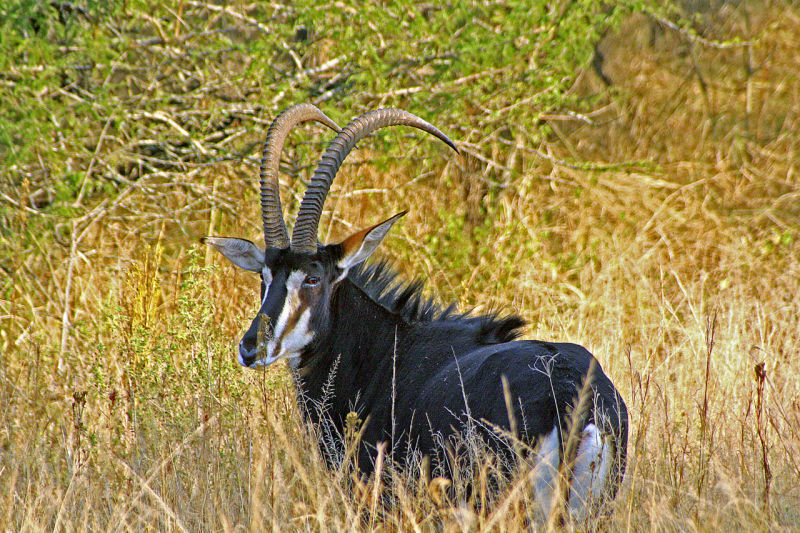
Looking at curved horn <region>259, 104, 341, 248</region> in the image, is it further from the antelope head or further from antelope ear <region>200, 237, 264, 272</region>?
antelope ear <region>200, 237, 264, 272</region>

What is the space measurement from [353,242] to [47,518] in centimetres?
206

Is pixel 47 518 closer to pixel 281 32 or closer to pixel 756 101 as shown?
pixel 281 32

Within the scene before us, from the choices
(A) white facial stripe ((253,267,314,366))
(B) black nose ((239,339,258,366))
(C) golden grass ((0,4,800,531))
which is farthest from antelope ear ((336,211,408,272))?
(C) golden grass ((0,4,800,531))

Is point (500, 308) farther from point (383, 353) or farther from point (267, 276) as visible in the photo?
point (267, 276)

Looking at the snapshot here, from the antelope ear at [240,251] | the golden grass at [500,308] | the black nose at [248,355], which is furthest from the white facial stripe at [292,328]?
the golden grass at [500,308]

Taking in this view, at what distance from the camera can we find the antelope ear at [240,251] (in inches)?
191

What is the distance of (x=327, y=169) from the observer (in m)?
4.85

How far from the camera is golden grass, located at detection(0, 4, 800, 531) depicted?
384 cm

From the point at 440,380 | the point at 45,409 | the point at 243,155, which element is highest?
the point at 243,155

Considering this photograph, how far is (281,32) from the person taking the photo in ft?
26.0

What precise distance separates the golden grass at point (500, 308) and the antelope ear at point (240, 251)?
0.49 meters

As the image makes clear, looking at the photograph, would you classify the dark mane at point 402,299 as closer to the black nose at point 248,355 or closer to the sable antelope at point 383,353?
the sable antelope at point 383,353

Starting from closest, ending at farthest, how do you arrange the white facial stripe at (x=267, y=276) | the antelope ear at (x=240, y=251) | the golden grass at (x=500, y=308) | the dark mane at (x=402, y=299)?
the golden grass at (x=500, y=308) < the white facial stripe at (x=267, y=276) < the antelope ear at (x=240, y=251) < the dark mane at (x=402, y=299)

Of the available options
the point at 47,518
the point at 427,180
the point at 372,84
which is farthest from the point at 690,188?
the point at 47,518
